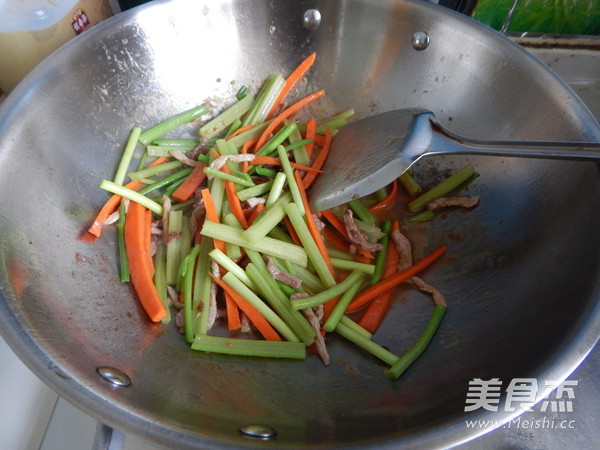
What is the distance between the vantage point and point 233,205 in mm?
1377

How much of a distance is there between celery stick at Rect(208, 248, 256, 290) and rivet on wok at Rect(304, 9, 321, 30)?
0.88 meters

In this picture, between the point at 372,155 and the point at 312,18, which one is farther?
the point at 312,18

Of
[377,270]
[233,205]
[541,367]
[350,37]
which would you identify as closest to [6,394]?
[233,205]

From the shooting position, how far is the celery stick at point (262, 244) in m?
1.27

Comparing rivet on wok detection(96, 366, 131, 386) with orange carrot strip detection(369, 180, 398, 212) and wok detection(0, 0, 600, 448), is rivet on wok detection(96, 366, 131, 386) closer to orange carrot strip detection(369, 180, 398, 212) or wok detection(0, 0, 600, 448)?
wok detection(0, 0, 600, 448)

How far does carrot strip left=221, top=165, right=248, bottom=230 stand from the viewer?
135 cm

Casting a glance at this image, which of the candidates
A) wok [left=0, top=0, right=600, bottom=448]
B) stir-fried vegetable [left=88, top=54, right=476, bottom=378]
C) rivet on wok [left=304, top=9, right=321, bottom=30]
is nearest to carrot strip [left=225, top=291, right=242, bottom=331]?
stir-fried vegetable [left=88, top=54, right=476, bottom=378]

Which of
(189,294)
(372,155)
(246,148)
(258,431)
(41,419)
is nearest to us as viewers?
(258,431)

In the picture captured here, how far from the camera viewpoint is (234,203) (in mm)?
Result: 1378

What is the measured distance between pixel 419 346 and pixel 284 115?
3.04 ft

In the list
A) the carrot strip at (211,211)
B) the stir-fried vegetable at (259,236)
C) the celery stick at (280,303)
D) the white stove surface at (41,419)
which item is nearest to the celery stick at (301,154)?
the stir-fried vegetable at (259,236)

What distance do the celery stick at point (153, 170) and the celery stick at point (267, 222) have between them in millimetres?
412

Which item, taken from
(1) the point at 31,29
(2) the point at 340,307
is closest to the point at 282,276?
(2) the point at 340,307

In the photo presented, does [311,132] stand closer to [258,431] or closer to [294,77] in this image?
[294,77]
